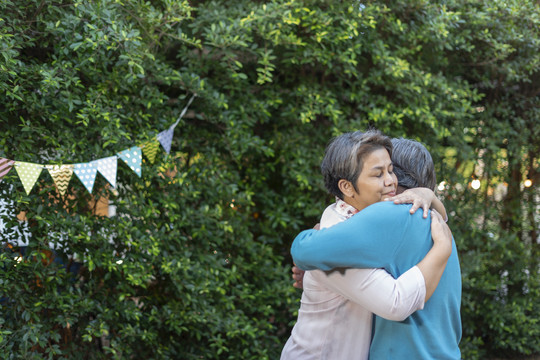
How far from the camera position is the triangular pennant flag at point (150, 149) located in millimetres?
3645

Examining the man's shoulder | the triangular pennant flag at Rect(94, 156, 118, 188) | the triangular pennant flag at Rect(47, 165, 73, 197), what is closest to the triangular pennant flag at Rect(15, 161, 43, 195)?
the triangular pennant flag at Rect(47, 165, 73, 197)

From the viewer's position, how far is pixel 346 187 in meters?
1.91

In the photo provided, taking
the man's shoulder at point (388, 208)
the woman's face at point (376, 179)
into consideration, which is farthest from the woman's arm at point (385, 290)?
the woman's face at point (376, 179)

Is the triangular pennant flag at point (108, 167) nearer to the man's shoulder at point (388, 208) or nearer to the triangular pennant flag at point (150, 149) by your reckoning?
the triangular pennant flag at point (150, 149)

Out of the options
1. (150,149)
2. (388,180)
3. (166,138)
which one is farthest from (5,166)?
(388,180)

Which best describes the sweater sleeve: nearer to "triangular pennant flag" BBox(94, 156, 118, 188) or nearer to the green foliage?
"triangular pennant flag" BBox(94, 156, 118, 188)

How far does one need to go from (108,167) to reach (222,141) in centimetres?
92

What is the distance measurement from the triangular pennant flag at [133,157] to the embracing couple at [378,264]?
1.76 metres

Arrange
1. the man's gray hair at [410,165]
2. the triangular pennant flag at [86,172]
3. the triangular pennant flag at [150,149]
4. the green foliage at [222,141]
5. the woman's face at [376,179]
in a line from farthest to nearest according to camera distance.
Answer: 1. the triangular pennant flag at [150,149]
2. the green foliage at [222,141]
3. the triangular pennant flag at [86,172]
4. the man's gray hair at [410,165]
5. the woman's face at [376,179]

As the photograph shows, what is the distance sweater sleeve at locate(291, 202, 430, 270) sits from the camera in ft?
5.33

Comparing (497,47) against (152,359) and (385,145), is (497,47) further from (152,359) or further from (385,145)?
(152,359)

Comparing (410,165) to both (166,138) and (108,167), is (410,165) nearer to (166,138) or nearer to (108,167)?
(108,167)

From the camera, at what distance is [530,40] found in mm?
4684

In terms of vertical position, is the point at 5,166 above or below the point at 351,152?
below
